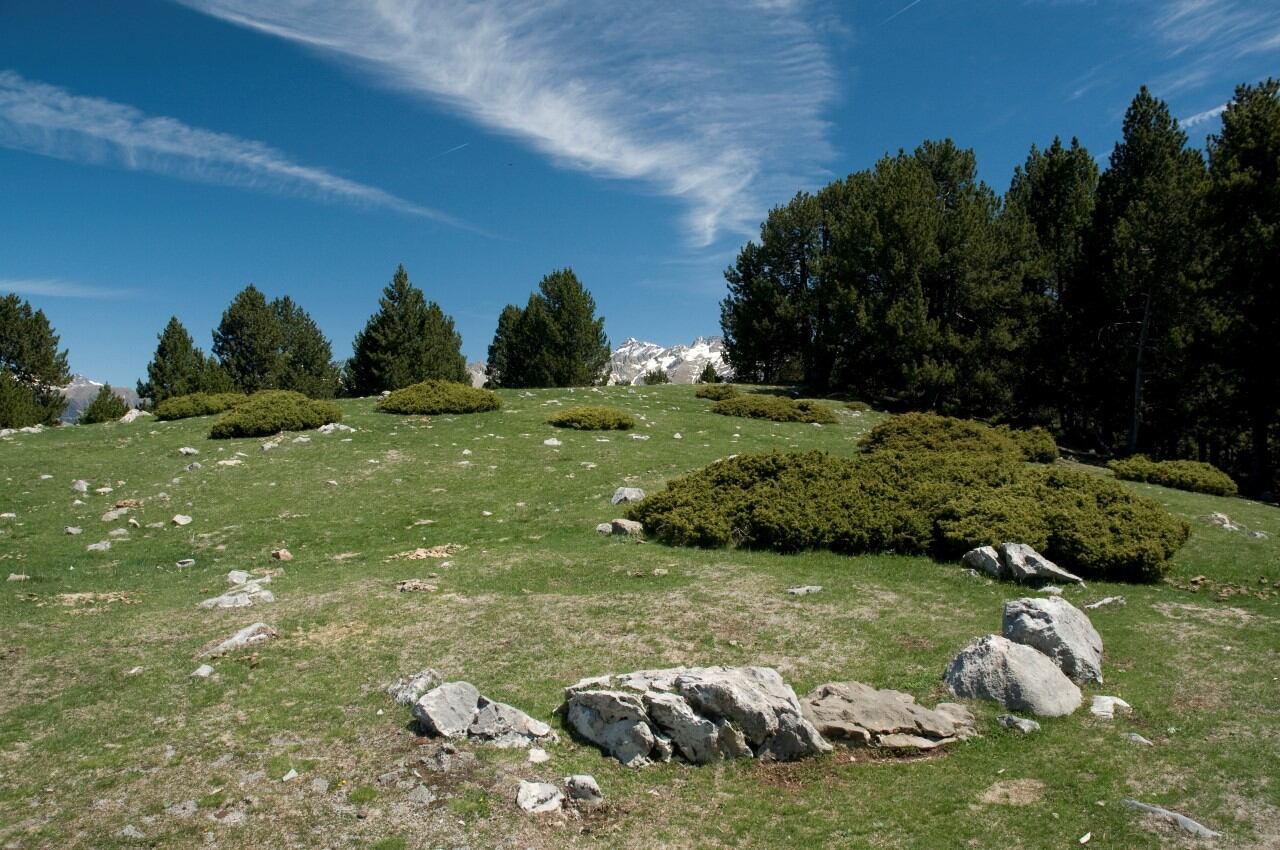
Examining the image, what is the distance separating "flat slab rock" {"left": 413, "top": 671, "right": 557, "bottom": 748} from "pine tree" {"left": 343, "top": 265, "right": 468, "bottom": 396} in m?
51.4

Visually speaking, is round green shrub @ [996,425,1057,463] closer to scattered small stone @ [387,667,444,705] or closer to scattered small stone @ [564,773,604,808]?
scattered small stone @ [387,667,444,705]

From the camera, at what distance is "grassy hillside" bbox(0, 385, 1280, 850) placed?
5855mm

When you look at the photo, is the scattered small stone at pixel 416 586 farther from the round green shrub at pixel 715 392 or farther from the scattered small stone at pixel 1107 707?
the round green shrub at pixel 715 392

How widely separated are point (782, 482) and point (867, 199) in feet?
118

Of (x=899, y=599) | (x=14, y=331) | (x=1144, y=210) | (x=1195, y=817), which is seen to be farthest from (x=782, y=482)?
(x=14, y=331)

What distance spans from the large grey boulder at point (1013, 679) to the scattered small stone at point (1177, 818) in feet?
5.57

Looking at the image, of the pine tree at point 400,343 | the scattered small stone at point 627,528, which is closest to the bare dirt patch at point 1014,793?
the scattered small stone at point 627,528

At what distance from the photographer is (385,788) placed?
6.30 metres

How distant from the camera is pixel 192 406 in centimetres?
3109

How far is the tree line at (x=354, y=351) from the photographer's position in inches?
2148

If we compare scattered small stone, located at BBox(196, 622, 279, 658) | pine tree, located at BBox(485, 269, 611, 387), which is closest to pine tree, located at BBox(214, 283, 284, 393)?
pine tree, located at BBox(485, 269, 611, 387)

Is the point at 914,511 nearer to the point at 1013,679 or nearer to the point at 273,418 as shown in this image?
the point at 1013,679

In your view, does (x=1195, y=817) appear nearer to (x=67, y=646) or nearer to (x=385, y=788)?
(x=385, y=788)

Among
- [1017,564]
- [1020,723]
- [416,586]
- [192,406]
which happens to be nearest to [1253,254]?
[1017,564]
